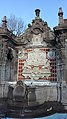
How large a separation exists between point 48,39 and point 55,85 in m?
3.53

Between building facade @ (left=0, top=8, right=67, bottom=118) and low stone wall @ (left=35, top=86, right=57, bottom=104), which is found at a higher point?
building facade @ (left=0, top=8, right=67, bottom=118)

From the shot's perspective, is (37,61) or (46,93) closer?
(46,93)

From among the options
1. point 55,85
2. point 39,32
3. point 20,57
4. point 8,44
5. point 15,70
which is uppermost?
point 39,32

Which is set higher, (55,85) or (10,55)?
(10,55)

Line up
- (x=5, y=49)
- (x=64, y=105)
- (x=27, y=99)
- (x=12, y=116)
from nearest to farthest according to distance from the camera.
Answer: (x=12, y=116) → (x=64, y=105) → (x=27, y=99) → (x=5, y=49)

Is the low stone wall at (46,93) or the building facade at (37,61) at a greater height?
the building facade at (37,61)

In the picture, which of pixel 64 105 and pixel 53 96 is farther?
pixel 53 96

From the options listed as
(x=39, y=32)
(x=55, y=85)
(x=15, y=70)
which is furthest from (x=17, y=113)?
(x=39, y=32)

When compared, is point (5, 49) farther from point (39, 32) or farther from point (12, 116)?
point (12, 116)

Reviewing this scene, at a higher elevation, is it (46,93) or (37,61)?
(37,61)

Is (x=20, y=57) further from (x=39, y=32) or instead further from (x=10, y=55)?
(x=39, y=32)

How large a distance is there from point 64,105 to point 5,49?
5.49 meters

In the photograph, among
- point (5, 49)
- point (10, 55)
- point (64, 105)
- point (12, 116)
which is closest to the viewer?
point (12, 116)

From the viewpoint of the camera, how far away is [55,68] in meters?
13.0
